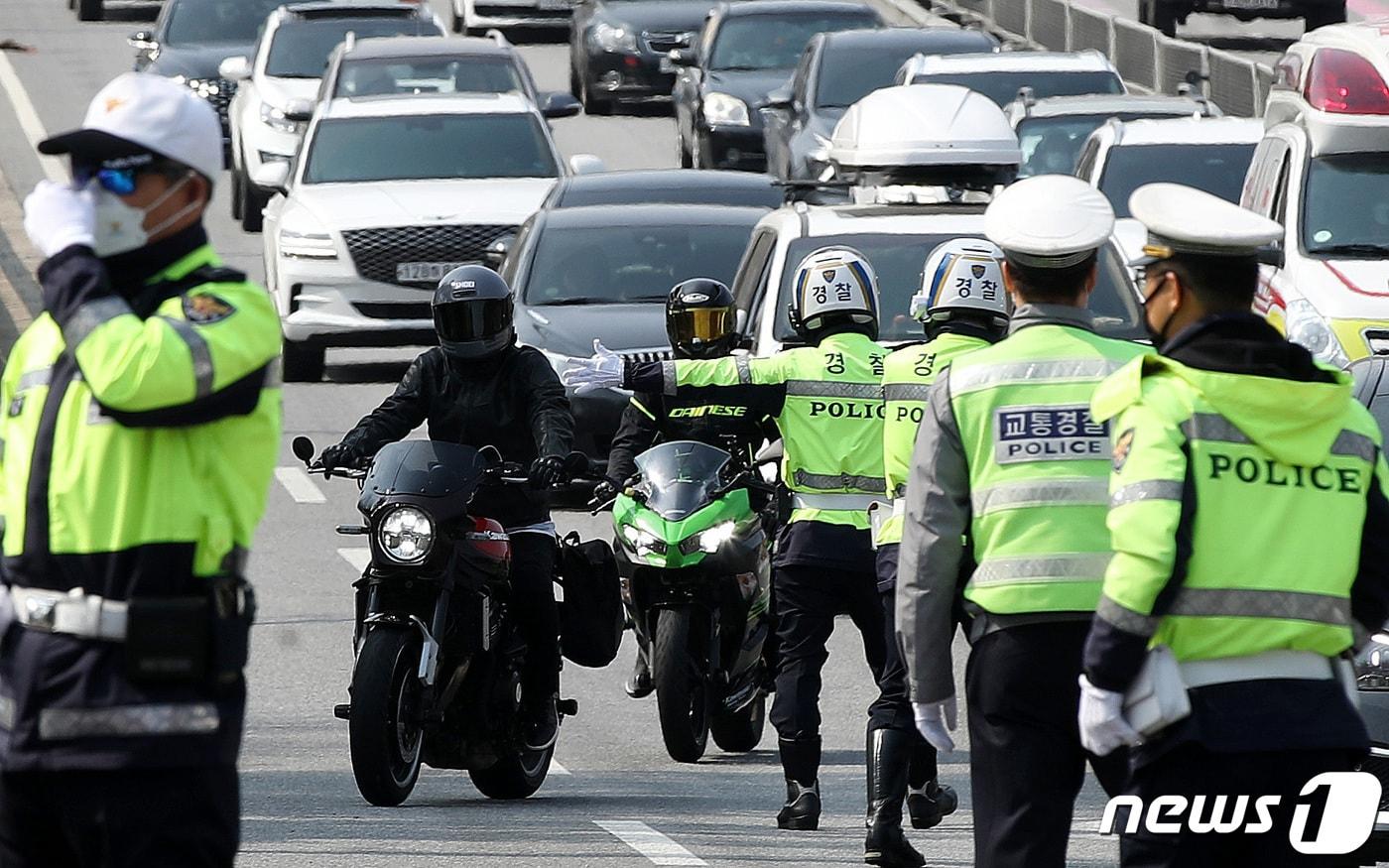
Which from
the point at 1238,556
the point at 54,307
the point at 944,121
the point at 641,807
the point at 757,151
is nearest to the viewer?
the point at 54,307

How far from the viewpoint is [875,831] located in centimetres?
895

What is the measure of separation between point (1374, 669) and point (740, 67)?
20894 millimetres

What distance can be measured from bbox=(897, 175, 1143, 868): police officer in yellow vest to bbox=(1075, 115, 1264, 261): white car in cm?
1271

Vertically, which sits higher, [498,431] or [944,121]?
[498,431]

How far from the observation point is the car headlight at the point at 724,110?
27.8m

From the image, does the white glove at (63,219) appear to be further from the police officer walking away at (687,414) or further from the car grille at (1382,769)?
the police officer walking away at (687,414)

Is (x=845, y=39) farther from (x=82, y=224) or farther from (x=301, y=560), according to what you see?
(x=82, y=224)

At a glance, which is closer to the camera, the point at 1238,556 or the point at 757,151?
the point at 1238,556

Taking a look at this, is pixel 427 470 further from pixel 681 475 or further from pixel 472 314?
pixel 681 475

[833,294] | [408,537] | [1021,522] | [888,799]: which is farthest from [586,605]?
[1021,522]

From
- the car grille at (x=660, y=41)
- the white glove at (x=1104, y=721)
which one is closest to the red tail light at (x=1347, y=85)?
the white glove at (x=1104, y=721)

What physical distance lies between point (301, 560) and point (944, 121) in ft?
16.3

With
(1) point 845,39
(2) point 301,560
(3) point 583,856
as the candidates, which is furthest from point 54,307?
(1) point 845,39

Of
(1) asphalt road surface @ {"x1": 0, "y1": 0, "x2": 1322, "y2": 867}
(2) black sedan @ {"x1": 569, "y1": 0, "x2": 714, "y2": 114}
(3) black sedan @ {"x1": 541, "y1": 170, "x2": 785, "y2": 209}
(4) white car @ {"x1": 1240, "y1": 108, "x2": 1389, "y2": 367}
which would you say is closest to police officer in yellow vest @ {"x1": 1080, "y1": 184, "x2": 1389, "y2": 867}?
(1) asphalt road surface @ {"x1": 0, "y1": 0, "x2": 1322, "y2": 867}
